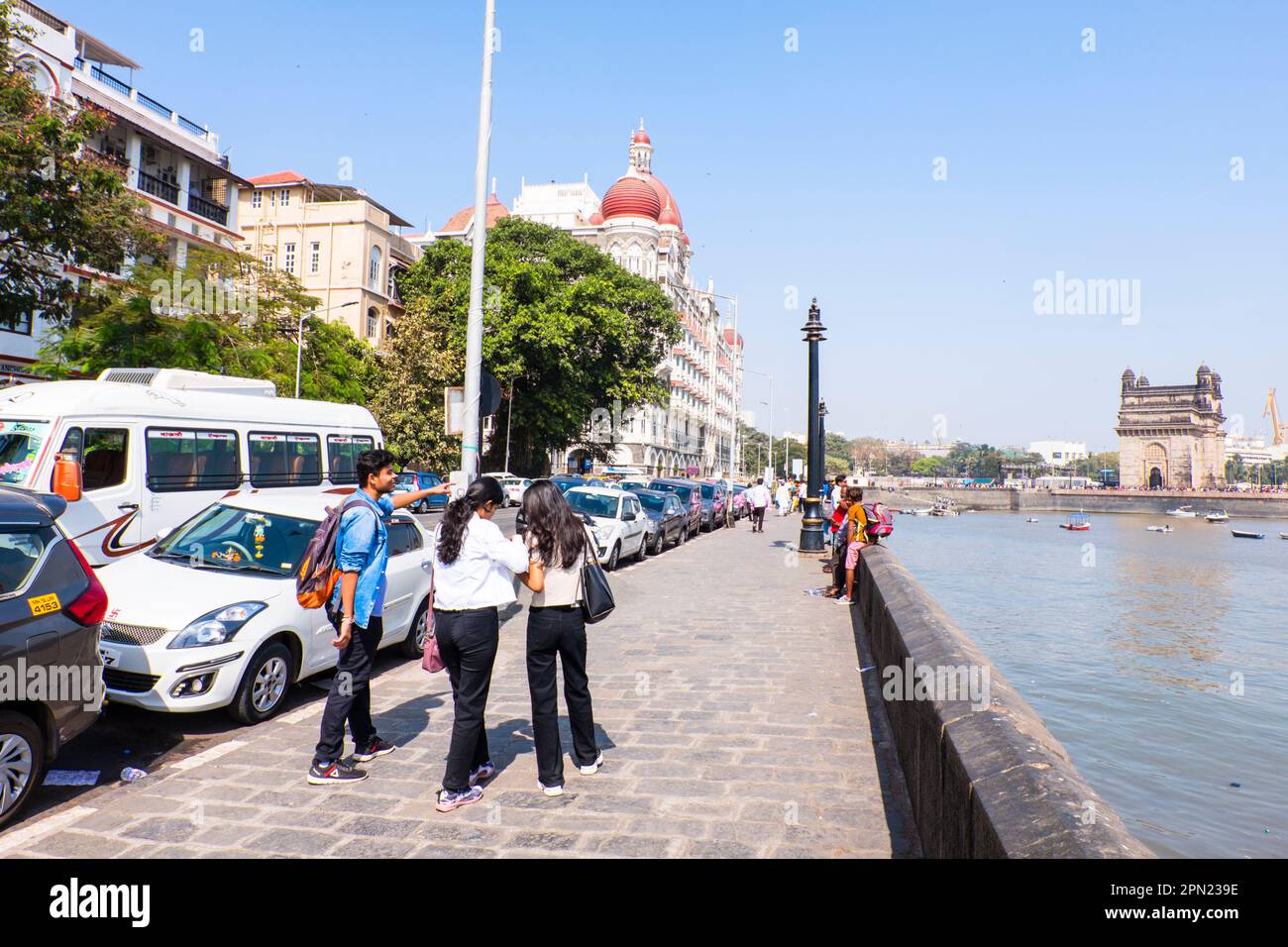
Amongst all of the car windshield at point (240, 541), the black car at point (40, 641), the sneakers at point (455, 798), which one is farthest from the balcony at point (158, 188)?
the sneakers at point (455, 798)

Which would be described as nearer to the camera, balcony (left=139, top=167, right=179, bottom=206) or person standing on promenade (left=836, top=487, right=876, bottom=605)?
person standing on promenade (left=836, top=487, right=876, bottom=605)

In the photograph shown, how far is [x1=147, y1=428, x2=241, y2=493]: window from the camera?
11070mm

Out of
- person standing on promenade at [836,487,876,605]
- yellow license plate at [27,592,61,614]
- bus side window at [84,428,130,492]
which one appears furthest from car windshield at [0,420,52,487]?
person standing on promenade at [836,487,876,605]

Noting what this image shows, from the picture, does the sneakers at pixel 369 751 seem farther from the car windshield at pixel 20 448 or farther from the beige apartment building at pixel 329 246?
the beige apartment building at pixel 329 246

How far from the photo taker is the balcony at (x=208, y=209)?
35.8m

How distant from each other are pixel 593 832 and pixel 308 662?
11.7 ft

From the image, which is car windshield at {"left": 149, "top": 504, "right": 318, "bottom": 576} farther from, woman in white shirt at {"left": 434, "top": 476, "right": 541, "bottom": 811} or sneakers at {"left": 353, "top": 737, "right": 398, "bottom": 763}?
woman in white shirt at {"left": 434, "top": 476, "right": 541, "bottom": 811}

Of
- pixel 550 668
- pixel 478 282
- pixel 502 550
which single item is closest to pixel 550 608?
pixel 550 668

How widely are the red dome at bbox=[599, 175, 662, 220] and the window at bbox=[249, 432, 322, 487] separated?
5960 cm

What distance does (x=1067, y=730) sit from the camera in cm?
1020

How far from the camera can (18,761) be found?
4.35 meters
